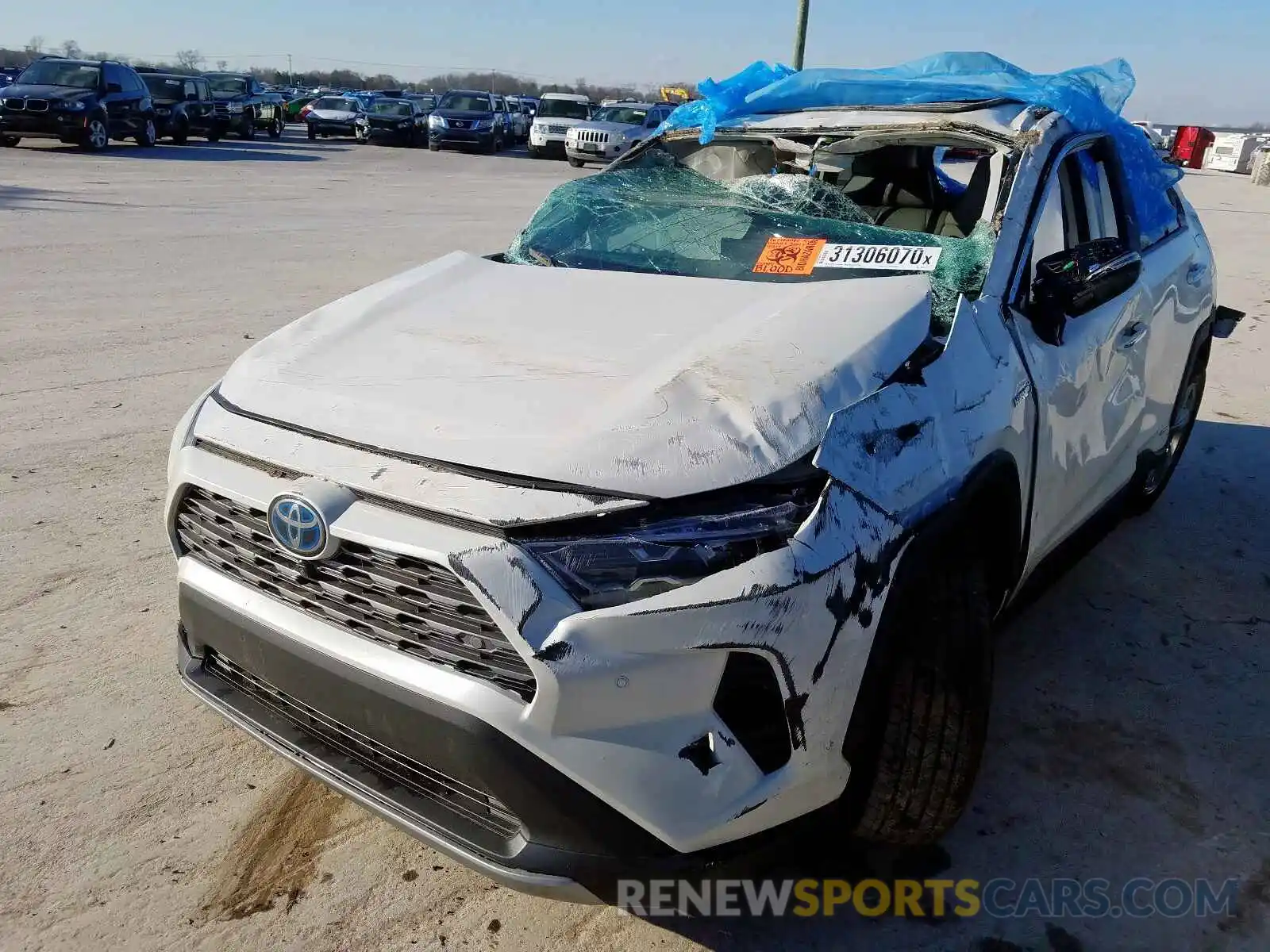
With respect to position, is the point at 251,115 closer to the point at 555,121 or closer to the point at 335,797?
the point at 555,121

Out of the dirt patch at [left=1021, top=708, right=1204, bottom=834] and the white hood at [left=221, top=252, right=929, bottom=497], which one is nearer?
the white hood at [left=221, top=252, right=929, bottom=497]

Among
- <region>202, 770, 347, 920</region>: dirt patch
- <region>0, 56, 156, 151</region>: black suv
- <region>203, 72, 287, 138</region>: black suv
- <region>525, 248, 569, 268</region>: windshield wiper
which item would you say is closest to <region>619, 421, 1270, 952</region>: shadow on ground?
<region>202, 770, 347, 920</region>: dirt patch

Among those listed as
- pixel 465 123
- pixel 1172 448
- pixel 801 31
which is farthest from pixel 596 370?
pixel 465 123

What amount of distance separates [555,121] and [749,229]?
1042 inches

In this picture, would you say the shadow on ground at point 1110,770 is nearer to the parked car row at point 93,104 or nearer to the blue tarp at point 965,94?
the blue tarp at point 965,94

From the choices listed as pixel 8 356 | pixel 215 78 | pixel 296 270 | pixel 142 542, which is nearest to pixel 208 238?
pixel 296 270

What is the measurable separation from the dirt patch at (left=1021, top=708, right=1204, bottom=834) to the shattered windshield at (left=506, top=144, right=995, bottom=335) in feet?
4.25

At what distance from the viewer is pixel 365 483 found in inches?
76.7

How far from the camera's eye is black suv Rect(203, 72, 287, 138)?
2762 centimetres

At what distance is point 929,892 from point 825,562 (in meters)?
1.03

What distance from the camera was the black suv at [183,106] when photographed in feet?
78.7

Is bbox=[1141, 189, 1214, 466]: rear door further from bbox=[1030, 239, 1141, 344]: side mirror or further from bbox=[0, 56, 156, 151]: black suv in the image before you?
bbox=[0, 56, 156, 151]: black suv

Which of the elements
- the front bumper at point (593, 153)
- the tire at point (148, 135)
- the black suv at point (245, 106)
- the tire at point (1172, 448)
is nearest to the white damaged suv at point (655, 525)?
the tire at point (1172, 448)

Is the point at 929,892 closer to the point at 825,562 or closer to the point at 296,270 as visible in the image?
the point at 825,562
